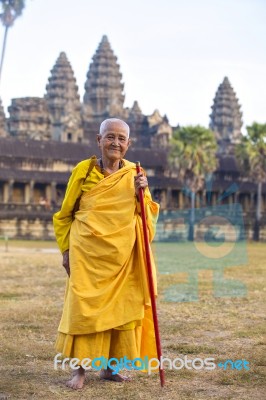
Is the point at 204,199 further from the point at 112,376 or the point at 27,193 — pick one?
the point at 112,376

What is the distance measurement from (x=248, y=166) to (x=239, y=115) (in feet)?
143

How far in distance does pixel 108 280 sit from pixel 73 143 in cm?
5173

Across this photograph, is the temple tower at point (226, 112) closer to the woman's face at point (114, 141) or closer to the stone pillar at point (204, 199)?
the stone pillar at point (204, 199)

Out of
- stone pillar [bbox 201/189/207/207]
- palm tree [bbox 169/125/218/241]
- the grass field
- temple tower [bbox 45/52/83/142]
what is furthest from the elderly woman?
temple tower [bbox 45/52/83/142]

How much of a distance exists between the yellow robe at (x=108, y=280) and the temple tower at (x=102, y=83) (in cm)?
7786

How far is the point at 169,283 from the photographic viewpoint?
15.1 meters

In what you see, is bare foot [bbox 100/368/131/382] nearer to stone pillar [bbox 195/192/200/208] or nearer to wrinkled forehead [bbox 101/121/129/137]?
wrinkled forehead [bbox 101/121/129/137]

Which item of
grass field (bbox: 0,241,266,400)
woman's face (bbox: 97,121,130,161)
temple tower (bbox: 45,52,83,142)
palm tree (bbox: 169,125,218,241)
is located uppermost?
temple tower (bbox: 45,52,83,142)

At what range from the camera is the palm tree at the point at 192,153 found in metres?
48.3

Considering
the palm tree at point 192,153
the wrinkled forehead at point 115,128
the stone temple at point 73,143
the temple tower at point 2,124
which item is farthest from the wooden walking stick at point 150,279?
the temple tower at point 2,124

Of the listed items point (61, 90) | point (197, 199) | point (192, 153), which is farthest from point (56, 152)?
point (61, 90)

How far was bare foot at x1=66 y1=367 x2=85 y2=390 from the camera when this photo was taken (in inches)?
244

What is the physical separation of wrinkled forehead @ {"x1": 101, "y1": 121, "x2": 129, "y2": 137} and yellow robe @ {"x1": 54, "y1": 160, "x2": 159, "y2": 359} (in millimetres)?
349

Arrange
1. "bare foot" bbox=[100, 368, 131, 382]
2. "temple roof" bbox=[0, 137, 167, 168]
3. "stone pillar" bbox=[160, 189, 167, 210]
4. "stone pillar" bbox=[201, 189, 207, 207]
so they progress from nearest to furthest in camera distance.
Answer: "bare foot" bbox=[100, 368, 131, 382]
"temple roof" bbox=[0, 137, 167, 168]
"stone pillar" bbox=[201, 189, 207, 207]
"stone pillar" bbox=[160, 189, 167, 210]
